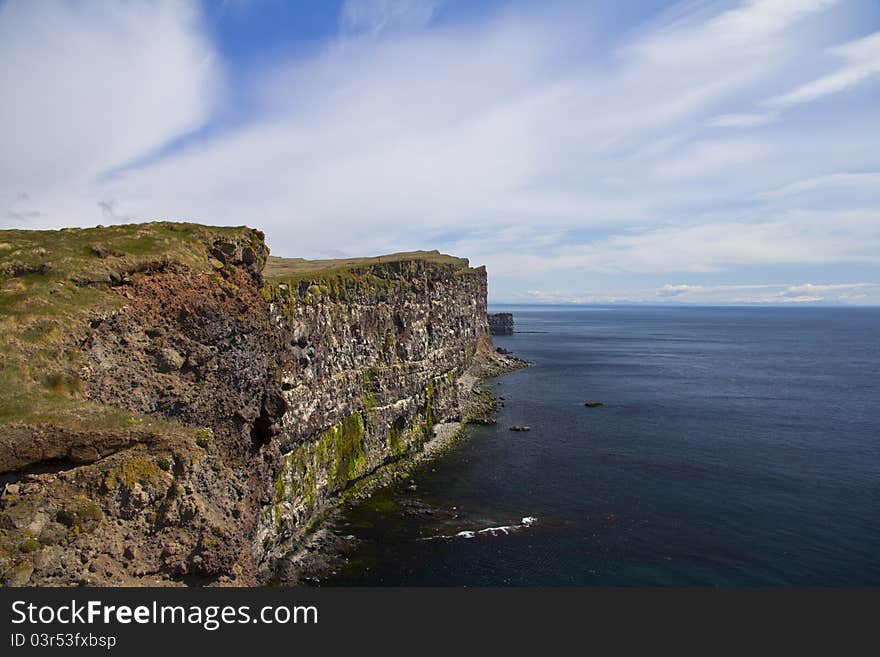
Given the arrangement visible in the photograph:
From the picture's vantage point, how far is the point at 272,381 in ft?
107

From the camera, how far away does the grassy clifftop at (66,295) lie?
2011 centimetres

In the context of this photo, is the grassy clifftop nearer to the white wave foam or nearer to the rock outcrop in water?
the rock outcrop in water

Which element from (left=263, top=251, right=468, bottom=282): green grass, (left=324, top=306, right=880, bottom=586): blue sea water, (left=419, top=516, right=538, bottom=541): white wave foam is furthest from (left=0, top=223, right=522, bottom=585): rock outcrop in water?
(left=324, top=306, right=880, bottom=586): blue sea water

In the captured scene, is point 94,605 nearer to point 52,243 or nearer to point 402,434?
point 52,243

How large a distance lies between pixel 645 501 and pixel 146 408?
49.6m

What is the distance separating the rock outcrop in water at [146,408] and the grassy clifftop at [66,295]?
0.07 meters

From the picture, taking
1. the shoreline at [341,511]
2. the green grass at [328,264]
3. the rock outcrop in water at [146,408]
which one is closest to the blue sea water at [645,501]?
the shoreline at [341,511]

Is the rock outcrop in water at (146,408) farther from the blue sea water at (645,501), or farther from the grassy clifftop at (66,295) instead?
the blue sea water at (645,501)

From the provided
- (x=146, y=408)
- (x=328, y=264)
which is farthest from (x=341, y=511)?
(x=328, y=264)

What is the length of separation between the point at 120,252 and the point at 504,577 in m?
35.0

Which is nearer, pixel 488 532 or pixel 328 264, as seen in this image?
pixel 488 532

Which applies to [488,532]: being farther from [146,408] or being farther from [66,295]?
[66,295]

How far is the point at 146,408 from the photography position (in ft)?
77.4

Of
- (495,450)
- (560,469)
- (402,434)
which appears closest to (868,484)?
(560,469)
